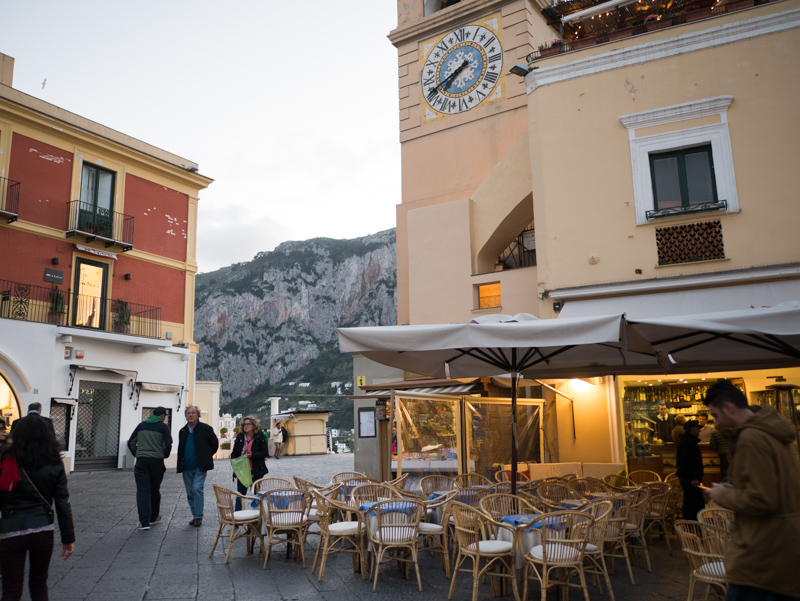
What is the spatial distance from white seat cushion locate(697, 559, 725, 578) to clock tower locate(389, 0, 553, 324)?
875cm

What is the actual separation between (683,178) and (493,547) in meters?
8.12

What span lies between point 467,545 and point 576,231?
7.22 meters

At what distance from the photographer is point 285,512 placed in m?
6.91

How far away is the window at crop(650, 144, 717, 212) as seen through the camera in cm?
1095

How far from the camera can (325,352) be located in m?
84.1

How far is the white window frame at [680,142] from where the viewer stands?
1066 centimetres

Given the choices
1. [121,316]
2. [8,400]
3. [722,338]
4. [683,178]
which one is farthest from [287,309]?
[722,338]

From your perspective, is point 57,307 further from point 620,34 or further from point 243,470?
point 620,34

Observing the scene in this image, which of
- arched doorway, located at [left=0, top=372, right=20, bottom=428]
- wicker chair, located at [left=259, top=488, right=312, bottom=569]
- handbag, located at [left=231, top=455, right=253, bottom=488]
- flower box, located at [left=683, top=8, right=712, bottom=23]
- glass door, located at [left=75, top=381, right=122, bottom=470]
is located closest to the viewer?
wicker chair, located at [left=259, top=488, right=312, bottom=569]

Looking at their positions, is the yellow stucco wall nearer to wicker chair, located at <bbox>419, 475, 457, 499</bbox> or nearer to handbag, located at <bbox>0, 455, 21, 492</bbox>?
wicker chair, located at <bbox>419, 475, 457, 499</bbox>

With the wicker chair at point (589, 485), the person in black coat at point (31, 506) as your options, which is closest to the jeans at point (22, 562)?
the person in black coat at point (31, 506)

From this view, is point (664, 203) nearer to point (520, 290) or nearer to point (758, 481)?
point (520, 290)

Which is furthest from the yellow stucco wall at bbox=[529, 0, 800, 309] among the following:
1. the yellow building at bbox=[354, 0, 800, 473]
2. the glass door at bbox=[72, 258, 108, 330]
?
the glass door at bbox=[72, 258, 108, 330]

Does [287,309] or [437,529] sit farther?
[287,309]
